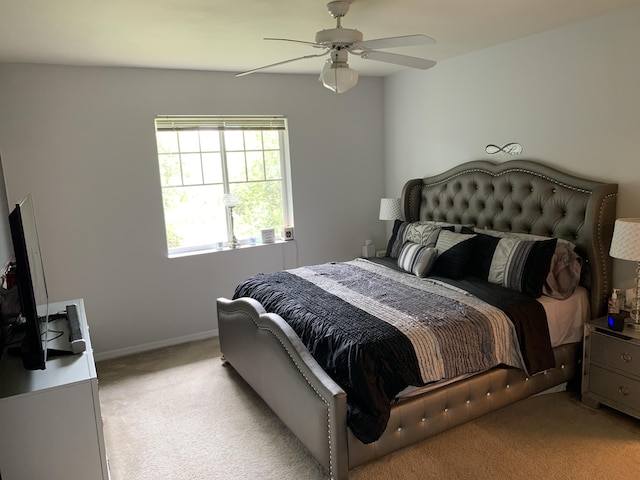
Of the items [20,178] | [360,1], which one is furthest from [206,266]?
[360,1]

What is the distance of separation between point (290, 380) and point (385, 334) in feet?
1.93

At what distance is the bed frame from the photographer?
2.32 metres

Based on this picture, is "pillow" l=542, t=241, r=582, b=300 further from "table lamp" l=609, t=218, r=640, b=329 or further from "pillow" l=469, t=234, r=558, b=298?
"table lamp" l=609, t=218, r=640, b=329

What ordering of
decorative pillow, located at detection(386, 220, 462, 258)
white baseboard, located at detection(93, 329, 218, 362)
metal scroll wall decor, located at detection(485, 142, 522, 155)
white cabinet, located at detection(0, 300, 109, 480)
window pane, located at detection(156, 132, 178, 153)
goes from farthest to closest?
window pane, located at detection(156, 132, 178, 153), white baseboard, located at detection(93, 329, 218, 362), decorative pillow, located at detection(386, 220, 462, 258), metal scroll wall decor, located at detection(485, 142, 522, 155), white cabinet, located at detection(0, 300, 109, 480)

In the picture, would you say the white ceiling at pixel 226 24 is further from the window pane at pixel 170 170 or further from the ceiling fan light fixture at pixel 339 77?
the window pane at pixel 170 170

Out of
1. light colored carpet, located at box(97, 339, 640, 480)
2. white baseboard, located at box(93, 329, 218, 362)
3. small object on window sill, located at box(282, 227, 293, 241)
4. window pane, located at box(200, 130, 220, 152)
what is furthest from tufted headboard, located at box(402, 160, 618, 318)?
white baseboard, located at box(93, 329, 218, 362)

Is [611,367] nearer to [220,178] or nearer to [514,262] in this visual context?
[514,262]

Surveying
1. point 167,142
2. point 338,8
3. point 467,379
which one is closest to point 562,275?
point 467,379

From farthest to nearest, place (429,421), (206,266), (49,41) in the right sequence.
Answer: (206,266), (49,41), (429,421)

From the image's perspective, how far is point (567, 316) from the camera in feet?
9.55

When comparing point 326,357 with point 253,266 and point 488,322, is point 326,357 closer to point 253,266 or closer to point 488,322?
point 488,322

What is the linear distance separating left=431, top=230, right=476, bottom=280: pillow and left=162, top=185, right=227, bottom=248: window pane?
2.06 metres

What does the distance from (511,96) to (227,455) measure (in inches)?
124

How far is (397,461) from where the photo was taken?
242cm
